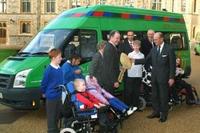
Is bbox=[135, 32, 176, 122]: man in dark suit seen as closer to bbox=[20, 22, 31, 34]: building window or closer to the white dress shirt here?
the white dress shirt

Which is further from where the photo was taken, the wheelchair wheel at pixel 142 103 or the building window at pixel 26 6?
the building window at pixel 26 6

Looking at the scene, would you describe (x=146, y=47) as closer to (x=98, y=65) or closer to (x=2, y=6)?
(x=98, y=65)

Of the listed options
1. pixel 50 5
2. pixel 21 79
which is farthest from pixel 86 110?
pixel 50 5

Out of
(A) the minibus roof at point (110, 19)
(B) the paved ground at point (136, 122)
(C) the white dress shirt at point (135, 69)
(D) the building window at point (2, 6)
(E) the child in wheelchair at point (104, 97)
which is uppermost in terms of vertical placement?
(D) the building window at point (2, 6)

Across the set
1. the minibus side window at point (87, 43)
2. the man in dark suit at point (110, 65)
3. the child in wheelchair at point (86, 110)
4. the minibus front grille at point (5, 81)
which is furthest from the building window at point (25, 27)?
the child in wheelchair at point (86, 110)

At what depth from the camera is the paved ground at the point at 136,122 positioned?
9.38m

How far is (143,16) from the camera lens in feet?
45.2

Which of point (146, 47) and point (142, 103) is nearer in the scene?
point (142, 103)

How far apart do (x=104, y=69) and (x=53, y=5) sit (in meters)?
50.6

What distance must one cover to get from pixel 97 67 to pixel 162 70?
176 centimetres

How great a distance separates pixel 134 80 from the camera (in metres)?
10.9

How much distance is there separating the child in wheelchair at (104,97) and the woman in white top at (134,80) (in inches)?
82.9

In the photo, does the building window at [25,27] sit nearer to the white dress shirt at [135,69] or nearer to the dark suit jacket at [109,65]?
the white dress shirt at [135,69]

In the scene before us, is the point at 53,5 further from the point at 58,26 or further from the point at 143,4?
the point at 58,26
